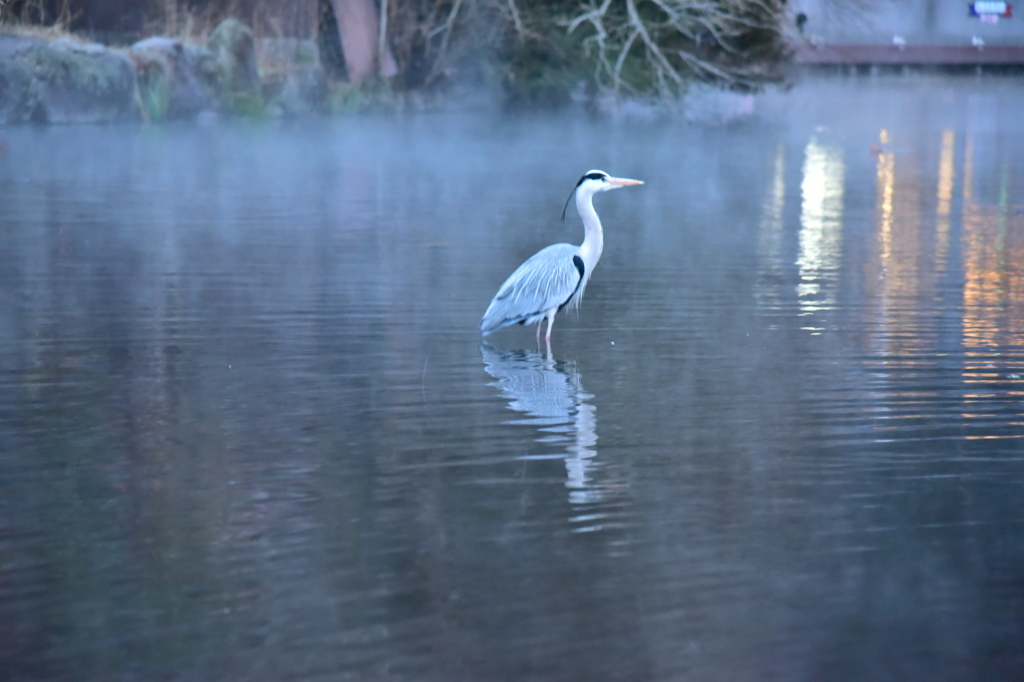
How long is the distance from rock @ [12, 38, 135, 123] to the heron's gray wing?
19.8 meters

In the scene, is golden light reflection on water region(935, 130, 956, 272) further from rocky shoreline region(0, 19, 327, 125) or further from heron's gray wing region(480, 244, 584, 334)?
rocky shoreline region(0, 19, 327, 125)

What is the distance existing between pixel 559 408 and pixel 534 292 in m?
1.46

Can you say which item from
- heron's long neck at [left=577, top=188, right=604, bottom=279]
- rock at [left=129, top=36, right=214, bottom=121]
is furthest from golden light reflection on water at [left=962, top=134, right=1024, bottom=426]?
rock at [left=129, top=36, right=214, bottom=121]

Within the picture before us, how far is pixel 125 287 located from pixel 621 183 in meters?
3.61

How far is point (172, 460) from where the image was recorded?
540cm

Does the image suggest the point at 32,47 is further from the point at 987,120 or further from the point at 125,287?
the point at 987,120

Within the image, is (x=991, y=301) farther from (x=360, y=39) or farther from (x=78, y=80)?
(x=360, y=39)

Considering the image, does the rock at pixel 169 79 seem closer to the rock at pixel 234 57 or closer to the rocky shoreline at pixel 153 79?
the rocky shoreline at pixel 153 79

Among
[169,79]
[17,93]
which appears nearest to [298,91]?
[169,79]

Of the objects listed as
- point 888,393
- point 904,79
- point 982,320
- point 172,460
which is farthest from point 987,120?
point 172,460

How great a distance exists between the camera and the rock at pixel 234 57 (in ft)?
99.0

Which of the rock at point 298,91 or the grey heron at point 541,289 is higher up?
the rock at point 298,91

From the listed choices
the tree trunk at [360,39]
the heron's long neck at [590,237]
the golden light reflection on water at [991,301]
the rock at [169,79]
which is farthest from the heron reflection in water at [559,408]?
the tree trunk at [360,39]

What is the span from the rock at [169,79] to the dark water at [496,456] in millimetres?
15341
